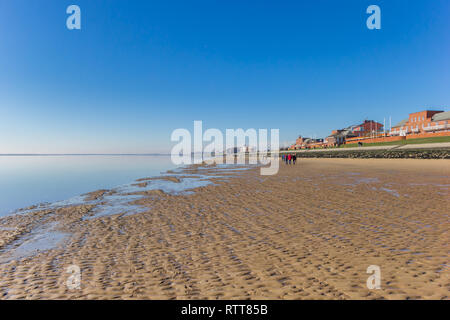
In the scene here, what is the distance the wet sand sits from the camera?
4.15 metres

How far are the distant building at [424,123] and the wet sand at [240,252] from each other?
281ft

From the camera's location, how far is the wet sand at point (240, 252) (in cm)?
415

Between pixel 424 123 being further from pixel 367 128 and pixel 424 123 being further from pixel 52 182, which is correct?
pixel 52 182

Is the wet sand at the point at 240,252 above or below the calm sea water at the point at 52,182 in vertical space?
above

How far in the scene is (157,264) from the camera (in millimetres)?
5316

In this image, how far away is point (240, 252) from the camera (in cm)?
586

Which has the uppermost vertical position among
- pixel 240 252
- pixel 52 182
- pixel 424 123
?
pixel 424 123

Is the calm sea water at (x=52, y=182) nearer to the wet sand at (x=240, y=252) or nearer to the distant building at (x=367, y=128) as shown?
the wet sand at (x=240, y=252)

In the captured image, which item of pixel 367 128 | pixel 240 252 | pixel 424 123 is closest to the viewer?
pixel 240 252

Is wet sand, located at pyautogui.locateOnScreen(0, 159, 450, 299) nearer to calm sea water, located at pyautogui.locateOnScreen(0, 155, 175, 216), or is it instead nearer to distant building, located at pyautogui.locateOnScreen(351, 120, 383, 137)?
calm sea water, located at pyautogui.locateOnScreen(0, 155, 175, 216)

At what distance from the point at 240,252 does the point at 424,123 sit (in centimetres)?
10574

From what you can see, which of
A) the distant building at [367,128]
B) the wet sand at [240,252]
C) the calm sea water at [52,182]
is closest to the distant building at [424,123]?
the distant building at [367,128]

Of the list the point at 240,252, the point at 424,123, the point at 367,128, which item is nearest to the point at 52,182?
the point at 240,252
